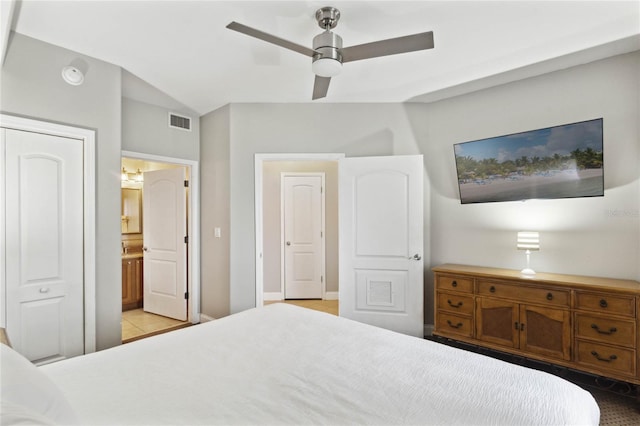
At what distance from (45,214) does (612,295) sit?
13.6 feet

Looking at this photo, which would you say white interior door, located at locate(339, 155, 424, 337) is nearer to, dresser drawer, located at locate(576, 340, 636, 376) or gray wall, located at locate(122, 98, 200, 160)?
dresser drawer, located at locate(576, 340, 636, 376)

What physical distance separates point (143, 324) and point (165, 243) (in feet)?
3.30

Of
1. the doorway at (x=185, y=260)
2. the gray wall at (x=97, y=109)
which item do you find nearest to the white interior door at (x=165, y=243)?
the doorway at (x=185, y=260)

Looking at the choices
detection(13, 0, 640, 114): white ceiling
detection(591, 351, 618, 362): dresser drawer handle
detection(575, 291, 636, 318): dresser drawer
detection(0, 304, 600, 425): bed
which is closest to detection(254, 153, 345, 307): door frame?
detection(13, 0, 640, 114): white ceiling

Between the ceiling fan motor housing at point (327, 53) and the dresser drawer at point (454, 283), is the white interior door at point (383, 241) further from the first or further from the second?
the ceiling fan motor housing at point (327, 53)

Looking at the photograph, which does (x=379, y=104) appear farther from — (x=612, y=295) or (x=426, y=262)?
(x=612, y=295)

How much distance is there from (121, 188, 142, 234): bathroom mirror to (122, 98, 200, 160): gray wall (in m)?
1.53

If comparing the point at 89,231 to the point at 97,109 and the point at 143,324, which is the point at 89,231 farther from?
the point at 143,324

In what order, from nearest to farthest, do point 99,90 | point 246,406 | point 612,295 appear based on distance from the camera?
1. point 246,406
2. point 612,295
3. point 99,90

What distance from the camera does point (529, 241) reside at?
2840 millimetres

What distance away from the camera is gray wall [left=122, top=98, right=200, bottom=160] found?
3555mm

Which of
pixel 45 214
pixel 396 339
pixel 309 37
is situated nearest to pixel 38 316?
pixel 45 214

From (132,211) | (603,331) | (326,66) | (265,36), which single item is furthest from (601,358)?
(132,211)

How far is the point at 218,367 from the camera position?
140 centimetres
